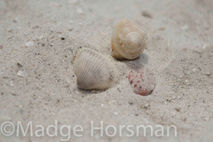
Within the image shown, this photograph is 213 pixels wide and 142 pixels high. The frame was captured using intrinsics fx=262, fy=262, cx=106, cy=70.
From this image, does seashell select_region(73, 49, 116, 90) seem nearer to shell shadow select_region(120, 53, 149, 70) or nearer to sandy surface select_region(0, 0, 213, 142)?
sandy surface select_region(0, 0, 213, 142)

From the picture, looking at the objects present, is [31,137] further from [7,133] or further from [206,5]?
[206,5]

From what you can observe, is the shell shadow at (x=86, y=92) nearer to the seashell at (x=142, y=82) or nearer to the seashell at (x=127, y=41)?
the seashell at (x=142, y=82)

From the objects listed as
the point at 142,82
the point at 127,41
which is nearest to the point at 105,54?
the point at 127,41

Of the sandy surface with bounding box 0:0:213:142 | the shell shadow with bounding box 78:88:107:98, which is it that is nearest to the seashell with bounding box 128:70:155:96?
the sandy surface with bounding box 0:0:213:142

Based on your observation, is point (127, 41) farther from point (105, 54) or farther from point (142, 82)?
point (142, 82)

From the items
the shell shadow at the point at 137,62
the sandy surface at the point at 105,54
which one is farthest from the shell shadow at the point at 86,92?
the shell shadow at the point at 137,62

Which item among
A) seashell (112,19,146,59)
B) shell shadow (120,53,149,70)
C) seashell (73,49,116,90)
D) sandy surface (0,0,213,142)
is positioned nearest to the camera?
sandy surface (0,0,213,142)

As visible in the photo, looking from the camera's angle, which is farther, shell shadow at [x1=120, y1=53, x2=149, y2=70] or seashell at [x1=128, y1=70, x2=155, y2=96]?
shell shadow at [x1=120, y1=53, x2=149, y2=70]
